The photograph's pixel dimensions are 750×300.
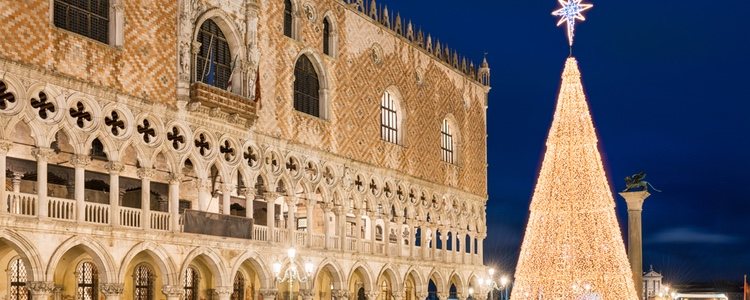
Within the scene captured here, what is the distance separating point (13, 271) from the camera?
992 inches

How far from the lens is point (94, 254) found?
23.3m

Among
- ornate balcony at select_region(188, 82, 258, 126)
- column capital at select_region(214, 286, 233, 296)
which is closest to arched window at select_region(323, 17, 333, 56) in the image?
ornate balcony at select_region(188, 82, 258, 126)

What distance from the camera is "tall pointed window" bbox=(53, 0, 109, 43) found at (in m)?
22.8

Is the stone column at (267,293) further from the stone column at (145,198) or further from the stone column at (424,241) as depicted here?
the stone column at (424,241)

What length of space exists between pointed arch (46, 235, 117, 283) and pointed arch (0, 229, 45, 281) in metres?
0.33

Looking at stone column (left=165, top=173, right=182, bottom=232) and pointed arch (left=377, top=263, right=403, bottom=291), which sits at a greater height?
stone column (left=165, top=173, right=182, bottom=232)

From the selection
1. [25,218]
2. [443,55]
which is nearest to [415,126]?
[443,55]

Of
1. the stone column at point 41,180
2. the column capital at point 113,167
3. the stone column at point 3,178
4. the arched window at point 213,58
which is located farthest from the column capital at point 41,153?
the arched window at point 213,58

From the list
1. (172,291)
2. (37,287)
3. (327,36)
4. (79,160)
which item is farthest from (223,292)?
(327,36)

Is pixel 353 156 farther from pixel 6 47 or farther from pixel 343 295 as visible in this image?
pixel 6 47

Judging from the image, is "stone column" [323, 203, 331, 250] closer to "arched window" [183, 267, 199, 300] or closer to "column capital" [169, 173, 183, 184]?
"arched window" [183, 267, 199, 300]

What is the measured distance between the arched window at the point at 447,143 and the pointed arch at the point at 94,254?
20.6 meters

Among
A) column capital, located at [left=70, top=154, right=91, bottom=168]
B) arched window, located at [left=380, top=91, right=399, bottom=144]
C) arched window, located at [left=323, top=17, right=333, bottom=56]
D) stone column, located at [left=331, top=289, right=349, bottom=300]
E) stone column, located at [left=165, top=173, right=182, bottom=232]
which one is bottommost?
stone column, located at [left=331, top=289, right=349, bottom=300]

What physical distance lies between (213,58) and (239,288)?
8679 mm
